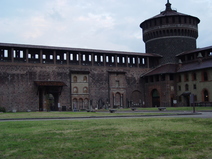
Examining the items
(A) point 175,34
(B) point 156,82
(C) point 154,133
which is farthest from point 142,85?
(C) point 154,133

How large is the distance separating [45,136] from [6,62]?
3729 cm

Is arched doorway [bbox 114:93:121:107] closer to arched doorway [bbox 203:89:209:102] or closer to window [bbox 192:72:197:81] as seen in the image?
window [bbox 192:72:197:81]

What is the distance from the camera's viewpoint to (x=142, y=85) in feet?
190

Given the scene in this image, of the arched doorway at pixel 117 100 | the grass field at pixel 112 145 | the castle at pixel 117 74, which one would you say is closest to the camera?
the grass field at pixel 112 145

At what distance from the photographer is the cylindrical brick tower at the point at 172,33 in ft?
191

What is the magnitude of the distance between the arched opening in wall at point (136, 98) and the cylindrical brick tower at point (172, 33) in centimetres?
835

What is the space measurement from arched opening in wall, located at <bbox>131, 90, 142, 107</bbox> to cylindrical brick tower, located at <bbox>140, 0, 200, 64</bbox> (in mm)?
8352

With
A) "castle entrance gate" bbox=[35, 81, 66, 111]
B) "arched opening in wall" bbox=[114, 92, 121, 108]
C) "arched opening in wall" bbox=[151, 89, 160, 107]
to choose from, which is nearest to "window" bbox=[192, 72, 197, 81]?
"arched opening in wall" bbox=[151, 89, 160, 107]

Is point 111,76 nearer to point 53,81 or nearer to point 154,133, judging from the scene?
point 53,81

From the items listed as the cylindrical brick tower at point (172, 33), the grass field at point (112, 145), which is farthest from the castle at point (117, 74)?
the grass field at point (112, 145)

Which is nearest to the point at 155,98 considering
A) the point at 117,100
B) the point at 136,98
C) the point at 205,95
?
the point at 136,98

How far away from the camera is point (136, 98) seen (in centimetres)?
5703

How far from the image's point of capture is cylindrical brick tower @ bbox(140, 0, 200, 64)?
58219 millimetres

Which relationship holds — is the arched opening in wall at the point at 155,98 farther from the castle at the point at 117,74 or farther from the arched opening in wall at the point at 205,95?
the arched opening in wall at the point at 205,95
